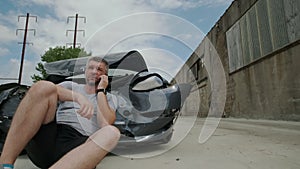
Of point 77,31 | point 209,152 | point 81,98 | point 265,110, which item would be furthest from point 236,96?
point 77,31

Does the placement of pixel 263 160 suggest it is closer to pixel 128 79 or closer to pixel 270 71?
pixel 128 79

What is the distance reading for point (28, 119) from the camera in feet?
2.96

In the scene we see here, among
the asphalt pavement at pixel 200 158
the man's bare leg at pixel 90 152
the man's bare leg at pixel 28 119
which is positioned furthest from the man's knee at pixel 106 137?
the asphalt pavement at pixel 200 158

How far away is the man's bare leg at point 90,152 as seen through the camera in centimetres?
85

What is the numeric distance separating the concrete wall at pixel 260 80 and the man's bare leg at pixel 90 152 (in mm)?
1140

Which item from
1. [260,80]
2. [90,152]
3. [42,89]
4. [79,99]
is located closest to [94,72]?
[79,99]

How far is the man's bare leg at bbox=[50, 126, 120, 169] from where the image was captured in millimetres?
848

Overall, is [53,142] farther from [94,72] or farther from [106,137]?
[94,72]

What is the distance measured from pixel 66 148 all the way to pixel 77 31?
424 inches

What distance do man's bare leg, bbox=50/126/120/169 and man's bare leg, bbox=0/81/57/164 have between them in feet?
0.60

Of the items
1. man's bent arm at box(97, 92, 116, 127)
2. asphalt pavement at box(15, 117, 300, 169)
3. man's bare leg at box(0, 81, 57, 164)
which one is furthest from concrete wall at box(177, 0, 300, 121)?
man's bare leg at box(0, 81, 57, 164)

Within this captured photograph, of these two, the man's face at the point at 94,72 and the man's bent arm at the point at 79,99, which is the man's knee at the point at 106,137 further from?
the man's face at the point at 94,72

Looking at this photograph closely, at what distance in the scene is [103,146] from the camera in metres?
0.92

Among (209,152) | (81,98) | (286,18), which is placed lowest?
(209,152)
